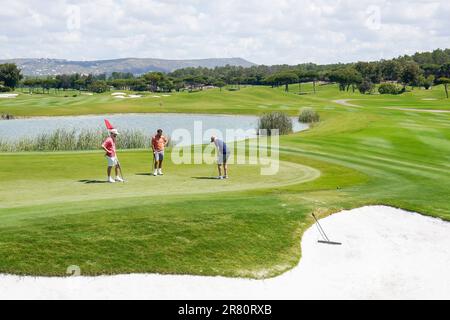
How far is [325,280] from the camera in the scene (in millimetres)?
11844

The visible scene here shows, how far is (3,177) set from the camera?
67.1ft

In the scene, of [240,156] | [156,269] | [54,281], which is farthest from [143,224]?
[240,156]

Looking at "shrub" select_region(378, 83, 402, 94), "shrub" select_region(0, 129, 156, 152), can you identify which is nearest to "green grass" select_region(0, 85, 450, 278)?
"shrub" select_region(0, 129, 156, 152)

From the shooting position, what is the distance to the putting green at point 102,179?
57.4 ft

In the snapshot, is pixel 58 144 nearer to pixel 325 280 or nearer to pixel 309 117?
pixel 325 280

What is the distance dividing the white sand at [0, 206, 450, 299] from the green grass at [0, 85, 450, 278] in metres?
0.37

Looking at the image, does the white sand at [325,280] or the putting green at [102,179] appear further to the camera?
the putting green at [102,179]

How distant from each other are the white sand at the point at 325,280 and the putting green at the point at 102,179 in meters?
5.61

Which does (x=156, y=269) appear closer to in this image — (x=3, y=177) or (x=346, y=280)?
(x=346, y=280)

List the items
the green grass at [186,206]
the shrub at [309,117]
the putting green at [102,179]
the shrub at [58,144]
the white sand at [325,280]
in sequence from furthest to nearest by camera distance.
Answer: the shrub at [309,117] < the shrub at [58,144] < the putting green at [102,179] < the green grass at [186,206] < the white sand at [325,280]

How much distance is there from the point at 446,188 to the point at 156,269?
47.9 feet

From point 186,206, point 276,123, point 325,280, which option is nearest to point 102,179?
point 186,206

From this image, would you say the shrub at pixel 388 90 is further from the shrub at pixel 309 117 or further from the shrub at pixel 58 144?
the shrub at pixel 58 144

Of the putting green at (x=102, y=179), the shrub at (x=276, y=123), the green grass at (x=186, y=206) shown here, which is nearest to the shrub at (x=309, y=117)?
the shrub at (x=276, y=123)
